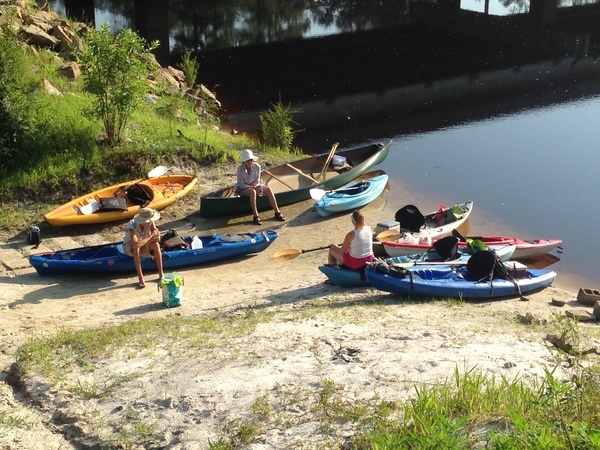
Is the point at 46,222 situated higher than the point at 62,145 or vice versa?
the point at 62,145

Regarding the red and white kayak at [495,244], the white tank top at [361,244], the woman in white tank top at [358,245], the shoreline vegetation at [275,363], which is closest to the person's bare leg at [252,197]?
the shoreline vegetation at [275,363]

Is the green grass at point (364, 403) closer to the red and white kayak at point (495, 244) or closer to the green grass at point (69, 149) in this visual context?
the red and white kayak at point (495, 244)

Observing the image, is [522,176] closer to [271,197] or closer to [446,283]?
[271,197]

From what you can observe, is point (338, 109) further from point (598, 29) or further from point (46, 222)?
point (598, 29)

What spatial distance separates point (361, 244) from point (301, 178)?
555 centimetres

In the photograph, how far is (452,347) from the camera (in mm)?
9102

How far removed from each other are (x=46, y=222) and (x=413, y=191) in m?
7.96

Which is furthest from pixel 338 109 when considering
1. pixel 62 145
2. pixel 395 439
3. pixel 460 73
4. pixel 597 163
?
pixel 395 439

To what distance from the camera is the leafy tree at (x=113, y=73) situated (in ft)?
52.5

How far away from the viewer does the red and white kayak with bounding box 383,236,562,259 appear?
1373 centimetres

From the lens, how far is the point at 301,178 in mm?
17578

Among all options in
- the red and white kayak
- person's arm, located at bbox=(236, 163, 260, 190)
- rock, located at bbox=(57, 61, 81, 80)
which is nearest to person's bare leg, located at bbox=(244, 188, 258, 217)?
person's arm, located at bbox=(236, 163, 260, 190)

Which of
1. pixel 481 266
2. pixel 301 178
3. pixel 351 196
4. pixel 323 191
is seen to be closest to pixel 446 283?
pixel 481 266

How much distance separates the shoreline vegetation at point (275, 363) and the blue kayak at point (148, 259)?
0.20m
